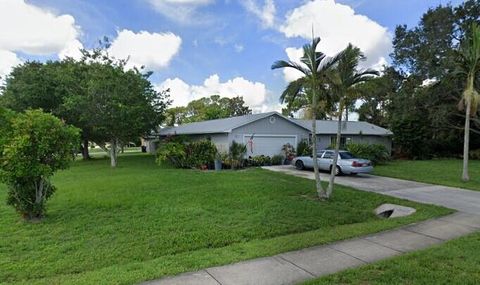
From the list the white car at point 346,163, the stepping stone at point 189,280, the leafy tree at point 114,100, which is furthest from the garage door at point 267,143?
the stepping stone at point 189,280

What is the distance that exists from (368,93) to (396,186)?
4.93m

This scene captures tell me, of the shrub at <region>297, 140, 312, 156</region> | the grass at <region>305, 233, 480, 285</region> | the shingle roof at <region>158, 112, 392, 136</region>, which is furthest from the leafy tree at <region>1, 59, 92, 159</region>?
the grass at <region>305, 233, 480, 285</region>

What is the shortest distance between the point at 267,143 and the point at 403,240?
14.2 m

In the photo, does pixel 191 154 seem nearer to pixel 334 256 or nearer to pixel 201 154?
pixel 201 154

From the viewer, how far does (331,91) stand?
8.99 metres

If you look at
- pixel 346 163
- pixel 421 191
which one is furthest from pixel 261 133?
pixel 421 191

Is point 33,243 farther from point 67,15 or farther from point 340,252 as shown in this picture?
point 67,15

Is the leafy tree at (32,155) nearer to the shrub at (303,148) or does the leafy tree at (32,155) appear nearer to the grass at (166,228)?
the grass at (166,228)

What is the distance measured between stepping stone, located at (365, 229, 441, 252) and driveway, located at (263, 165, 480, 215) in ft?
10.7

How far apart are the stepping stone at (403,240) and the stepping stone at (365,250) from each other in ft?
0.68

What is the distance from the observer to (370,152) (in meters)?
19.8

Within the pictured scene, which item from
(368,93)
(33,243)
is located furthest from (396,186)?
(33,243)

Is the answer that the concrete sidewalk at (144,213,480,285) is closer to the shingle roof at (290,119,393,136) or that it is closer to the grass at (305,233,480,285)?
the grass at (305,233,480,285)

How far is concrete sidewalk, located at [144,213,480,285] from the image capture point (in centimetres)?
410
